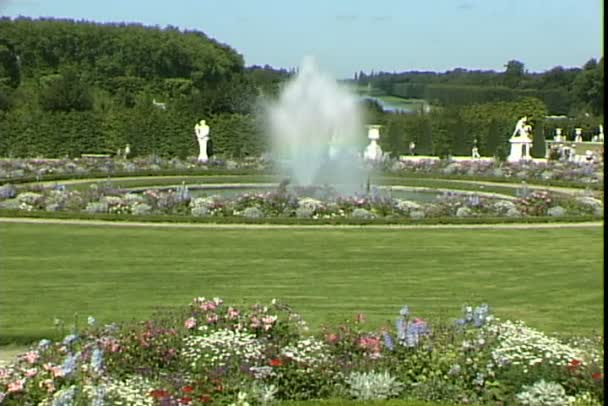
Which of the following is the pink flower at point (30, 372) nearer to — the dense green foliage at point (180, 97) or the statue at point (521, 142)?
the dense green foliage at point (180, 97)

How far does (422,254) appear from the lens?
485 inches

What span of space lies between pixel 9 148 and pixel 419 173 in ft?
46.0

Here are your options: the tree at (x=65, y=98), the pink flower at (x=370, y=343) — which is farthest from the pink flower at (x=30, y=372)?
the tree at (x=65, y=98)

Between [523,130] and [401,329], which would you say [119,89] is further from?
[401,329]

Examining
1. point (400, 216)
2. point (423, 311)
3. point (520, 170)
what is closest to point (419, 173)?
point (520, 170)

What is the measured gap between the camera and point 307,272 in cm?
1086

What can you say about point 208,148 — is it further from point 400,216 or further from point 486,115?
point 400,216

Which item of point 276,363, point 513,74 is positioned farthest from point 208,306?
point 513,74

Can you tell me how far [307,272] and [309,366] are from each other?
16.6 feet

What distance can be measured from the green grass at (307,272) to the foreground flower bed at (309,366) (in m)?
1.63

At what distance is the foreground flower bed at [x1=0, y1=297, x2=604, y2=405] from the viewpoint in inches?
212

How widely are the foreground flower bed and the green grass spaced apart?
163 cm

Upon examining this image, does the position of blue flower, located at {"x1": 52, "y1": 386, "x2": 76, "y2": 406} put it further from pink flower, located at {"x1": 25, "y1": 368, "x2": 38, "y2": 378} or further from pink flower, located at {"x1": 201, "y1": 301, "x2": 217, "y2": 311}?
pink flower, located at {"x1": 201, "y1": 301, "x2": 217, "y2": 311}

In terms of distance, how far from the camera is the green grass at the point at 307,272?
865 centimetres
